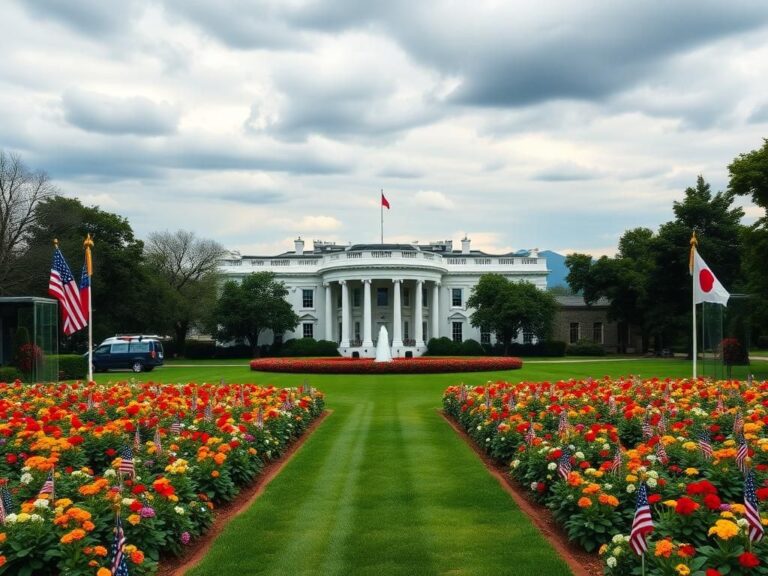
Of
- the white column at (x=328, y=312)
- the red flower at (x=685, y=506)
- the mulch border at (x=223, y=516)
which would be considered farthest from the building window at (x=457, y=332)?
the red flower at (x=685, y=506)

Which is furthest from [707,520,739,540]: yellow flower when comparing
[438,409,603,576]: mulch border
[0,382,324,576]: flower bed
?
[0,382,324,576]: flower bed

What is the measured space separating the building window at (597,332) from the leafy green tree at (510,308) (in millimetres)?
12316

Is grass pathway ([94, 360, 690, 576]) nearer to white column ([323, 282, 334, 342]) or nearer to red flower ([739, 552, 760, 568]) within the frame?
red flower ([739, 552, 760, 568])

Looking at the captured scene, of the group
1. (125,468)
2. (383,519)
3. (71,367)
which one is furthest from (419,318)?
(125,468)

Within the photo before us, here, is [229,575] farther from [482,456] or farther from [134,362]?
[134,362]

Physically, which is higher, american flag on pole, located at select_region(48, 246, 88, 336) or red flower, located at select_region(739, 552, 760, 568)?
american flag on pole, located at select_region(48, 246, 88, 336)

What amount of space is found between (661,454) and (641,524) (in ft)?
11.7

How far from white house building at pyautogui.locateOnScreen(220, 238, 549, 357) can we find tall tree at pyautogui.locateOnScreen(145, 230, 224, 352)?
7.01ft

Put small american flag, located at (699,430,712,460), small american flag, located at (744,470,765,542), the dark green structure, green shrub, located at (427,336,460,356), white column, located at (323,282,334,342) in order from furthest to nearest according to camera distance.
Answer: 1. white column, located at (323,282,334,342)
2. green shrub, located at (427,336,460,356)
3. the dark green structure
4. small american flag, located at (699,430,712,460)
5. small american flag, located at (744,470,765,542)

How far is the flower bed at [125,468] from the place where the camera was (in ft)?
20.8

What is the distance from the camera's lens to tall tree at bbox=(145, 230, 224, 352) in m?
67.0

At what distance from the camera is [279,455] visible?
13383mm

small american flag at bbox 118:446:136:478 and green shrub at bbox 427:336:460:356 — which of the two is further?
green shrub at bbox 427:336:460:356

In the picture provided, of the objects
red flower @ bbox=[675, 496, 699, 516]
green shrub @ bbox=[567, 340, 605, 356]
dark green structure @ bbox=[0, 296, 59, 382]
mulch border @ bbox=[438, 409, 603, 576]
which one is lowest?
green shrub @ bbox=[567, 340, 605, 356]
